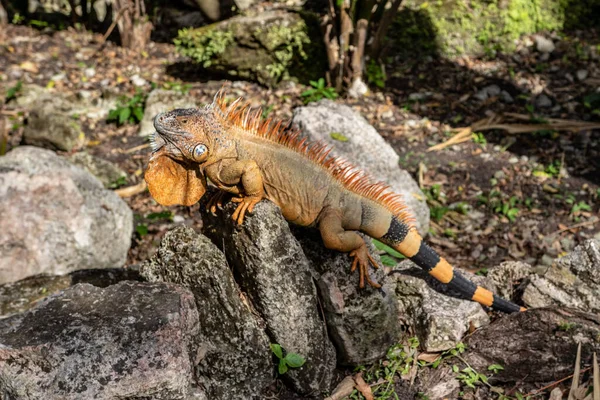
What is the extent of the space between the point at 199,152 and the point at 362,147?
2800 millimetres

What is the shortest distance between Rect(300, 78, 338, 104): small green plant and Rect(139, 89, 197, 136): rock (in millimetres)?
1520

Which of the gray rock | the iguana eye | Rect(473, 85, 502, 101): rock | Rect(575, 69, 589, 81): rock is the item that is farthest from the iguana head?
Rect(575, 69, 589, 81): rock

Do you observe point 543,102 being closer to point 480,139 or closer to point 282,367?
point 480,139

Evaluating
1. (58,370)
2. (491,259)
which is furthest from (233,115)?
(491,259)

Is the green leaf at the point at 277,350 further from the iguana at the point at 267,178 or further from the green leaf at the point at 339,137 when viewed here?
the green leaf at the point at 339,137

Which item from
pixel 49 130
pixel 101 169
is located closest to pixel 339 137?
pixel 101 169

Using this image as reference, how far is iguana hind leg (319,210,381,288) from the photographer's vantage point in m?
3.62

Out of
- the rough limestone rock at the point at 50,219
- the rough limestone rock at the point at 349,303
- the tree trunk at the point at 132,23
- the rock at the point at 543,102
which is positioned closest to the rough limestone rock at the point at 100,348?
the rough limestone rock at the point at 349,303

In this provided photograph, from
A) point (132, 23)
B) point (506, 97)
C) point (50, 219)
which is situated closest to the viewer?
point (50, 219)

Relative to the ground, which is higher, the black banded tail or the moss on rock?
the moss on rock

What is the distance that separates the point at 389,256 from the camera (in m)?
4.93

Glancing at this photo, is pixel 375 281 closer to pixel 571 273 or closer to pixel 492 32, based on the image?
pixel 571 273

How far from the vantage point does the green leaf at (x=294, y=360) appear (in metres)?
3.68

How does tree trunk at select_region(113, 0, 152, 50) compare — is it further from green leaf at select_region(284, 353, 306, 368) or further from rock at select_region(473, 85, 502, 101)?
green leaf at select_region(284, 353, 306, 368)
